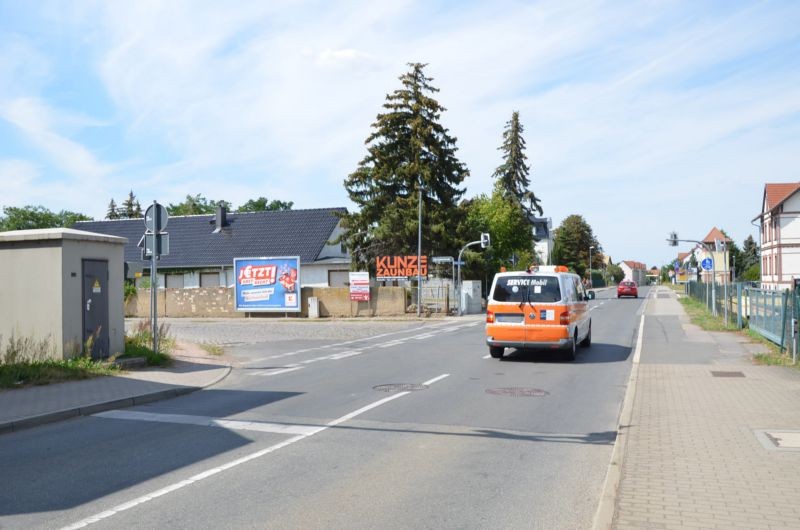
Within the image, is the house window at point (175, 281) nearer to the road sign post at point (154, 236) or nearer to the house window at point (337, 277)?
the house window at point (337, 277)

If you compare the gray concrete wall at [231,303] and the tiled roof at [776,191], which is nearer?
the gray concrete wall at [231,303]

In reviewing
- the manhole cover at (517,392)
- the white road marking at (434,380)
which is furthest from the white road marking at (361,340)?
the manhole cover at (517,392)

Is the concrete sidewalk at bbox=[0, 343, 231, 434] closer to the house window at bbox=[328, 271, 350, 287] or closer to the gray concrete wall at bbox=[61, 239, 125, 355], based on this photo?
the gray concrete wall at bbox=[61, 239, 125, 355]

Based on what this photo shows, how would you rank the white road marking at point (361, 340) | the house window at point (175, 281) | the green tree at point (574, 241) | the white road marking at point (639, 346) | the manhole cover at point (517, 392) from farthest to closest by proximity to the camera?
the green tree at point (574, 241), the house window at point (175, 281), the white road marking at point (361, 340), the white road marking at point (639, 346), the manhole cover at point (517, 392)

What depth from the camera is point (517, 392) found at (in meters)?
11.2

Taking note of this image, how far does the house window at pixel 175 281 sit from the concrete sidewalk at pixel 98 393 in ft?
126

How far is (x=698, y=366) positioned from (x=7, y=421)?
12295 mm

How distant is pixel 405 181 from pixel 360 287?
1034 centimetres

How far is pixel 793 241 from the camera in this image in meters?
62.6

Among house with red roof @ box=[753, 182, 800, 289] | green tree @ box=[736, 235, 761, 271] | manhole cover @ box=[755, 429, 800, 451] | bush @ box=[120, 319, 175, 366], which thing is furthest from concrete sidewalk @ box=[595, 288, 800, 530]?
green tree @ box=[736, 235, 761, 271]

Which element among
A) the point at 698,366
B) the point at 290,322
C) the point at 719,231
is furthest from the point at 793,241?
the point at 719,231

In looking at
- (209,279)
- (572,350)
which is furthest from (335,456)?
(209,279)

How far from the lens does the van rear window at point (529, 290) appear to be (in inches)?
604

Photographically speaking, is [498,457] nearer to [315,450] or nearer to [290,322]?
[315,450]
